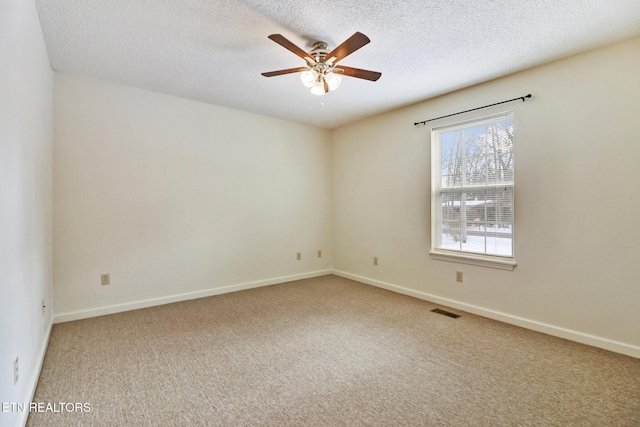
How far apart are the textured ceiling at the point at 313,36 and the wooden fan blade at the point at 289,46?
190mm

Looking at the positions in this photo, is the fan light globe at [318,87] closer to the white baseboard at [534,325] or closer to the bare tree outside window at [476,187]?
the bare tree outside window at [476,187]

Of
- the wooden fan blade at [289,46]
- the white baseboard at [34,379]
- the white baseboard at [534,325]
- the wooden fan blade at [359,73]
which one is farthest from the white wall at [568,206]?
the white baseboard at [34,379]

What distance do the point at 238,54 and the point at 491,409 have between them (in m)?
3.16

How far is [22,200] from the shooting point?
179 centimetres

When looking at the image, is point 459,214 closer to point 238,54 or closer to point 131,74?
point 238,54

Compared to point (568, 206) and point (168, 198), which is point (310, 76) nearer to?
point (168, 198)

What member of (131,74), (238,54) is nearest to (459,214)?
(238,54)

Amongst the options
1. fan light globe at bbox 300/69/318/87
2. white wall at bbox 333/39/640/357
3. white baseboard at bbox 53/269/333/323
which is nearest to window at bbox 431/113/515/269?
white wall at bbox 333/39/640/357

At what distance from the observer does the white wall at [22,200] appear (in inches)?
55.7

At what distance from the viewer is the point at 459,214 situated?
3.58 metres

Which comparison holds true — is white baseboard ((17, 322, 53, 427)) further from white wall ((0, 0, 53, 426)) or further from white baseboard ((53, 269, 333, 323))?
white baseboard ((53, 269, 333, 323))

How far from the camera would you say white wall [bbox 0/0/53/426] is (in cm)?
141

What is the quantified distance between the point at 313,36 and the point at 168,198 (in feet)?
8.18

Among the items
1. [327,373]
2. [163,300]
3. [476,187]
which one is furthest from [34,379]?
[476,187]
